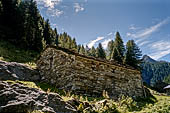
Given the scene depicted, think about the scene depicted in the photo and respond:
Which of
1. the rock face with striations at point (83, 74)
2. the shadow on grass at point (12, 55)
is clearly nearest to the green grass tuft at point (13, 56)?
the shadow on grass at point (12, 55)

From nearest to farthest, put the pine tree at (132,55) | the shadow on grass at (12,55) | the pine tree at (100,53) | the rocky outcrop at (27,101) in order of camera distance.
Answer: the rocky outcrop at (27,101) → the shadow on grass at (12,55) → the pine tree at (132,55) → the pine tree at (100,53)

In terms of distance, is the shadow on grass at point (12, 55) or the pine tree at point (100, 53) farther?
the pine tree at point (100, 53)

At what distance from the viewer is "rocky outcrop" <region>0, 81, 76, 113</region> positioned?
4.11 meters

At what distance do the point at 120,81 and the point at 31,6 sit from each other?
38.6 m

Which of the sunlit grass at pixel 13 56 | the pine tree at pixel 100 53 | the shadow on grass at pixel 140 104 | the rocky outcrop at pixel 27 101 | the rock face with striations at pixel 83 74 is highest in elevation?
the pine tree at pixel 100 53

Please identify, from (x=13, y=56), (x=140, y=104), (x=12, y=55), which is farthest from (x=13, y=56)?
(x=140, y=104)

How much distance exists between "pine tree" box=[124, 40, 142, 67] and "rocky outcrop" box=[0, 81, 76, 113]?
103 feet

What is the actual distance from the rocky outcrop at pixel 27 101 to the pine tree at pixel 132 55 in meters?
31.4

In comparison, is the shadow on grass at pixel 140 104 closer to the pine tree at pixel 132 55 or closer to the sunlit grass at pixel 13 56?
the sunlit grass at pixel 13 56

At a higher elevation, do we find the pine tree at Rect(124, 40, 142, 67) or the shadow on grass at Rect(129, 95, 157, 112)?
the pine tree at Rect(124, 40, 142, 67)

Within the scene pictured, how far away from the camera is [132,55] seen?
35.5 metres

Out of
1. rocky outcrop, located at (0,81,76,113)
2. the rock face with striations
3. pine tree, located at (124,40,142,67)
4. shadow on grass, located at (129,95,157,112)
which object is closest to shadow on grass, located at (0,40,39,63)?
the rock face with striations

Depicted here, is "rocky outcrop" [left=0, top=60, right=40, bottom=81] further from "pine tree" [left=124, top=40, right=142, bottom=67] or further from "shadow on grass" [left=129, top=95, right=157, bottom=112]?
"pine tree" [left=124, top=40, right=142, bottom=67]

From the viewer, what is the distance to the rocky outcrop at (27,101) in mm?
4109
